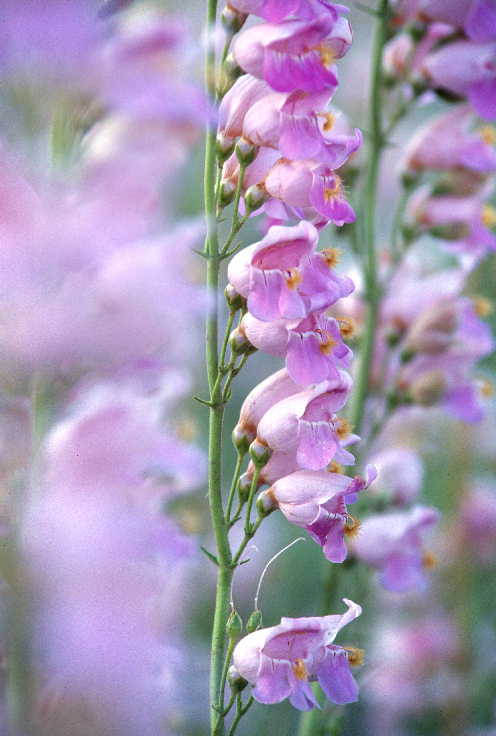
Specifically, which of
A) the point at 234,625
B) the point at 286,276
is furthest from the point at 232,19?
the point at 234,625

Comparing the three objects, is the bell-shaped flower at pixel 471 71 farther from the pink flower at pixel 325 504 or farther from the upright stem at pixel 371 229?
the pink flower at pixel 325 504

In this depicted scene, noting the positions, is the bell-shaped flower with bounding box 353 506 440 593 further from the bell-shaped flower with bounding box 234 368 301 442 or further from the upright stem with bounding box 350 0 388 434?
the bell-shaped flower with bounding box 234 368 301 442

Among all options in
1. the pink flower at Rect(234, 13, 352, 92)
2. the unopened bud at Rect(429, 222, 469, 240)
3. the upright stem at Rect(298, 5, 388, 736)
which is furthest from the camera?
the unopened bud at Rect(429, 222, 469, 240)

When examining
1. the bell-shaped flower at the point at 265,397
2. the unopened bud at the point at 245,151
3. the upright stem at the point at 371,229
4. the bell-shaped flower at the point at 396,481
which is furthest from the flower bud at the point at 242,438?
the bell-shaped flower at the point at 396,481

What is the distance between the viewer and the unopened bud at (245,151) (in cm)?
74

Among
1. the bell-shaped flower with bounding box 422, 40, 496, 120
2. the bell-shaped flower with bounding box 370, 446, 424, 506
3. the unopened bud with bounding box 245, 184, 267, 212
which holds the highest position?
the bell-shaped flower with bounding box 422, 40, 496, 120

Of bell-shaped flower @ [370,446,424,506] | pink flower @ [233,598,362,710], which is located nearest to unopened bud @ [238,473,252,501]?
pink flower @ [233,598,362,710]

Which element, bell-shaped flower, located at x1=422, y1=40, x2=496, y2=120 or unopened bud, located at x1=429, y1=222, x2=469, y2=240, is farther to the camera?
unopened bud, located at x1=429, y1=222, x2=469, y2=240

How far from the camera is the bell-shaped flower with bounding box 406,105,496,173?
1.23 m

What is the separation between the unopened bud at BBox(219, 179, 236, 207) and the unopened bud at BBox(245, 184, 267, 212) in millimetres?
11

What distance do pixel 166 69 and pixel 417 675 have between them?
4.09 feet

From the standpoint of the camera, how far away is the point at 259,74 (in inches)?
28.5

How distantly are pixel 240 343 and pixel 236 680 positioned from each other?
9.4 inches

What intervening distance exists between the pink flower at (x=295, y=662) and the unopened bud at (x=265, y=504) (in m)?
0.10
